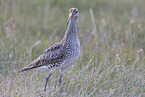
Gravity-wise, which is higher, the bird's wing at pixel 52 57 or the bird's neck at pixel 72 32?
the bird's neck at pixel 72 32

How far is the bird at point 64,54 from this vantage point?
4766mm

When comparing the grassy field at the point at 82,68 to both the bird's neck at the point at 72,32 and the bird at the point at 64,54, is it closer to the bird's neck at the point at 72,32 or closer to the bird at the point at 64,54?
the bird at the point at 64,54

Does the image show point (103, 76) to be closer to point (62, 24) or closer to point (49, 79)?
point (49, 79)

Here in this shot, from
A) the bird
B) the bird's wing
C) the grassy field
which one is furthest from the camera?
the bird's wing

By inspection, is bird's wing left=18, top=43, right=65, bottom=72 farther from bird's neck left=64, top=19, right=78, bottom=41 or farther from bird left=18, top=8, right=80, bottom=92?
bird's neck left=64, top=19, right=78, bottom=41

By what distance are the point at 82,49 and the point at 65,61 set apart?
1.34m

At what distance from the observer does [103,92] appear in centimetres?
450

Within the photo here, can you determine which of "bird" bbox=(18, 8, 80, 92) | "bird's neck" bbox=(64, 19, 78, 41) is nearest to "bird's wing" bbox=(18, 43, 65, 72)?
"bird" bbox=(18, 8, 80, 92)

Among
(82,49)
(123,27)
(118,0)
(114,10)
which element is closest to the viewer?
(82,49)

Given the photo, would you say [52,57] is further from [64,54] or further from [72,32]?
[72,32]

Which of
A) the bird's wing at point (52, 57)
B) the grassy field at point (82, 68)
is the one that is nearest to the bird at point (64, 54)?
the bird's wing at point (52, 57)

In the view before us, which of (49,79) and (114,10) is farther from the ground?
(114,10)

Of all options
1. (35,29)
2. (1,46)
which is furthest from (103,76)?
(35,29)

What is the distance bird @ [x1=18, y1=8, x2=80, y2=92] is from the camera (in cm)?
477
